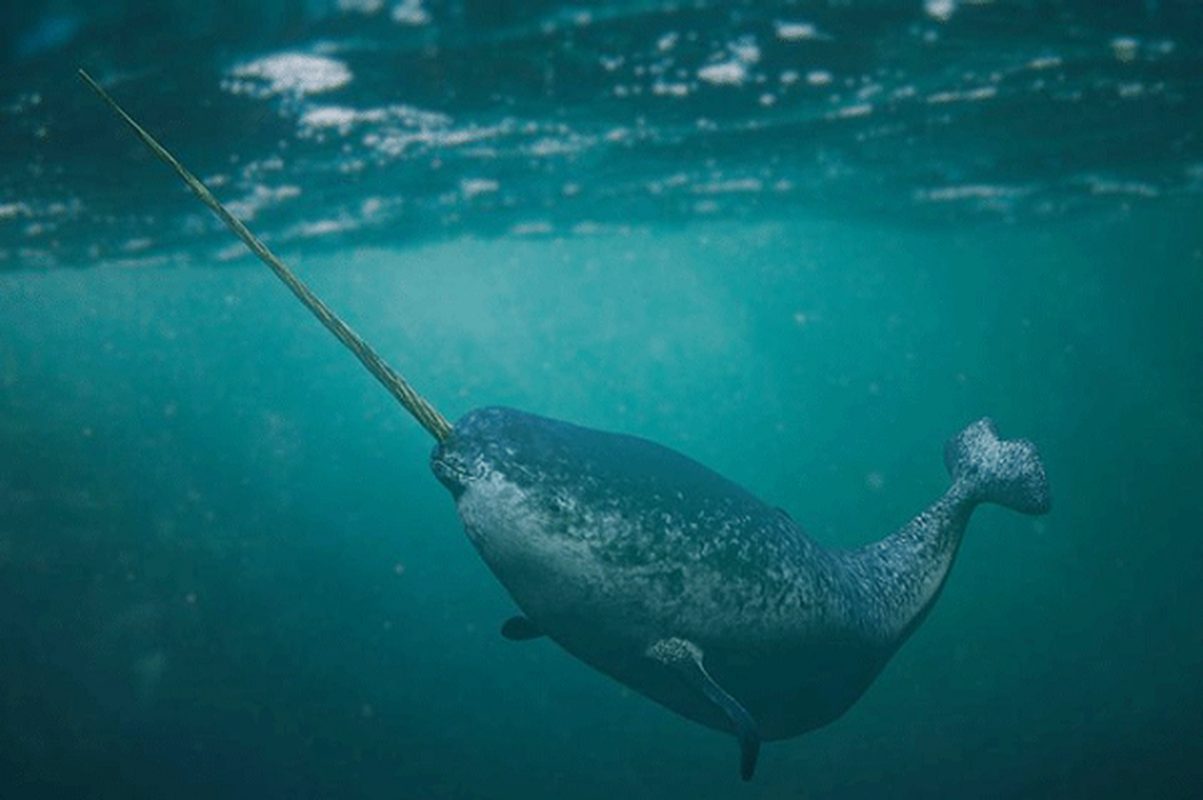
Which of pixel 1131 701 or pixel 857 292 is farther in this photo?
pixel 857 292

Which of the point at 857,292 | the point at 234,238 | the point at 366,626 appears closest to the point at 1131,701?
the point at 366,626

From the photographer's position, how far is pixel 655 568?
477 cm

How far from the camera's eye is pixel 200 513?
22.7m

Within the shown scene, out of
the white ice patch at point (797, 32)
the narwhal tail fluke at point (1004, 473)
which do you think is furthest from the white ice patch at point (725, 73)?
the narwhal tail fluke at point (1004, 473)

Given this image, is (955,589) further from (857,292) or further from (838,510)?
(857,292)

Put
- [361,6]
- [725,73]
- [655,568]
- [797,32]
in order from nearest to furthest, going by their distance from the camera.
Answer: [655,568] < [361,6] < [797,32] < [725,73]

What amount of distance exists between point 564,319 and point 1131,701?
10611 cm

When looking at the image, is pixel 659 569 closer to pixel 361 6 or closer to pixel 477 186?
pixel 361 6

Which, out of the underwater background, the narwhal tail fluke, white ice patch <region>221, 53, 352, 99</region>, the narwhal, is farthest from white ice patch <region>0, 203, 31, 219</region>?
the narwhal tail fluke

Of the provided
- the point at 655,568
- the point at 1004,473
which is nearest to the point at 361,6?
the point at 655,568

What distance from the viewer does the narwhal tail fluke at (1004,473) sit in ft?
24.3

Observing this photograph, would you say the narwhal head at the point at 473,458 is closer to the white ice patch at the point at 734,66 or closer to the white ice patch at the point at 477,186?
the white ice patch at the point at 734,66

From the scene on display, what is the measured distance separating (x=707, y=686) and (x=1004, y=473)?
4.56 metres

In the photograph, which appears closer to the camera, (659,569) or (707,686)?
(707,686)
